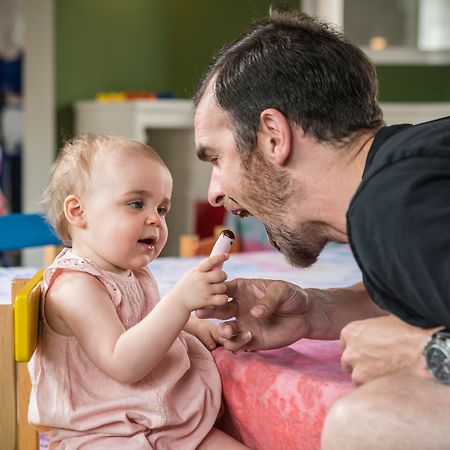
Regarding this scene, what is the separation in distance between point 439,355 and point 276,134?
1.49 feet

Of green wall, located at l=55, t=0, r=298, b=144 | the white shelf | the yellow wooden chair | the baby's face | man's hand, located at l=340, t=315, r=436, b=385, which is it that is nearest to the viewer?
man's hand, located at l=340, t=315, r=436, b=385

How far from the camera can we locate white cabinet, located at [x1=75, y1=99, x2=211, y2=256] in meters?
4.89

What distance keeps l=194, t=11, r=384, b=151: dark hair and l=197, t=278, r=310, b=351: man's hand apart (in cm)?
24

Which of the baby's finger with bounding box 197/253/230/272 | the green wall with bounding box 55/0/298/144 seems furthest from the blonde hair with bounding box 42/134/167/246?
the green wall with bounding box 55/0/298/144

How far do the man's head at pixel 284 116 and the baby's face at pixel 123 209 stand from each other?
131 millimetres

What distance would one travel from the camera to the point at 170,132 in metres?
5.45

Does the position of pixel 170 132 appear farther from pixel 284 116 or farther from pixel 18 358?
pixel 18 358

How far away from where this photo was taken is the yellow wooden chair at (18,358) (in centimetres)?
126

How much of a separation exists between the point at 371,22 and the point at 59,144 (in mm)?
1921

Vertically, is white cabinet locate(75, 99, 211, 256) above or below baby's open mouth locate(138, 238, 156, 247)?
below

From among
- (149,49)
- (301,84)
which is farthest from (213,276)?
(149,49)

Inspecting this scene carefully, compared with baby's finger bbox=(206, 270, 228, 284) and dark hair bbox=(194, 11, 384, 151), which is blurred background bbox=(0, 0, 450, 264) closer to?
dark hair bbox=(194, 11, 384, 151)

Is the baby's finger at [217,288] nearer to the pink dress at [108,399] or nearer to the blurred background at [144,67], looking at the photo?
the pink dress at [108,399]

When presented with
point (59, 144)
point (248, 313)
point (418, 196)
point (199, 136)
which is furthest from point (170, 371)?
point (59, 144)
